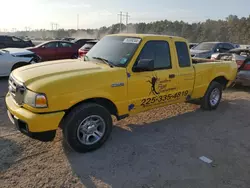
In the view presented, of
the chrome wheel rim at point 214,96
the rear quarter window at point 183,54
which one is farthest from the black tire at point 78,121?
the chrome wheel rim at point 214,96

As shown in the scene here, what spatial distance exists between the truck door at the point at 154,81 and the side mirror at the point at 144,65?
5cm

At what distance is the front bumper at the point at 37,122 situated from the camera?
3219mm

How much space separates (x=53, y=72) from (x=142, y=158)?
74.6 inches

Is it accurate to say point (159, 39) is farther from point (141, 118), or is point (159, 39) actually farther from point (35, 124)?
point (35, 124)

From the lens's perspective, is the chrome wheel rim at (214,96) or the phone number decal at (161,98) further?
the chrome wheel rim at (214,96)

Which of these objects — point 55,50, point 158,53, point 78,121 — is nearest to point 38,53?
point 55,50

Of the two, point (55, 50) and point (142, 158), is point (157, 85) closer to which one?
point (142, 158)

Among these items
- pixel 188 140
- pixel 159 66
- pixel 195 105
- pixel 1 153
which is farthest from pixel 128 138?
pixel 195 105

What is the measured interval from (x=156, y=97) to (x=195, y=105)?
2422mm

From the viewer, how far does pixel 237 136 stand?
4.59 metres

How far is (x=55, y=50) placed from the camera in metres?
14.3

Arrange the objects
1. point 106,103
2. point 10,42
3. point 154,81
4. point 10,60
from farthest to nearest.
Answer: point 10,42, point 10,60, point 154,81, point 106,103

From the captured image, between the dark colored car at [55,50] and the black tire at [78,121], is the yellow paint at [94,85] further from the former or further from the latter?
the dark colored car at [55,50]

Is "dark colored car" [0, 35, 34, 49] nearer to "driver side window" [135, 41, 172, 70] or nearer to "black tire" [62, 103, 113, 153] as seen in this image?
"driver side window" [135, 41, 172, 70]
